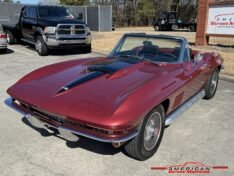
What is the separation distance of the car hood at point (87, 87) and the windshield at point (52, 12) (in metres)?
8.13

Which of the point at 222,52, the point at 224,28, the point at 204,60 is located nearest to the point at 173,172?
the point at 204,60

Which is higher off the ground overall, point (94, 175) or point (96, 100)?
point (96, 100)

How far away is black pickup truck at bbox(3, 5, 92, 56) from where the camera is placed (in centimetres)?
1085

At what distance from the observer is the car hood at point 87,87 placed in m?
3.09

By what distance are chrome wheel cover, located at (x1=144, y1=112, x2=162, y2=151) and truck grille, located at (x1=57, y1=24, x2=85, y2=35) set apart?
8.09m

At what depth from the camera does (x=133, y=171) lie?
3285 millimetres

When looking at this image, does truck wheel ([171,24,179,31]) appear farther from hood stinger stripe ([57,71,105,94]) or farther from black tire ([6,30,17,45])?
hood stinger stripe ([57,71,105,94])

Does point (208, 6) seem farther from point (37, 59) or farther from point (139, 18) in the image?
point (139, 18)

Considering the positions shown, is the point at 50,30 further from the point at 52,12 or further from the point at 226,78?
the point at 226,78

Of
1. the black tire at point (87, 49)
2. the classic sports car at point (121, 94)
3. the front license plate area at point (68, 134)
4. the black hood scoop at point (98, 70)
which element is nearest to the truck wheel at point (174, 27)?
the black tire at point (87, 49)

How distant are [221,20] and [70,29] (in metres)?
6.56

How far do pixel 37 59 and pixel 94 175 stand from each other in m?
8.06

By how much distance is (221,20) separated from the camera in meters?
12.5

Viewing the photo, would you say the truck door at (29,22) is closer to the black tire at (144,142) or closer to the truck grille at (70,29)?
the truck grille at (70,29)
